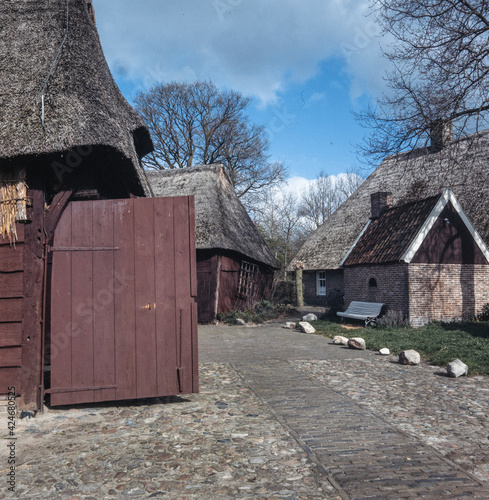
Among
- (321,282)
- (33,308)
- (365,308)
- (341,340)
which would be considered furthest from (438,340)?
(321,282)

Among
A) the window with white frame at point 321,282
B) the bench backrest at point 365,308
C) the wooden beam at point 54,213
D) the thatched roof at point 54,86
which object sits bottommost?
the bench backrest at point 365,308

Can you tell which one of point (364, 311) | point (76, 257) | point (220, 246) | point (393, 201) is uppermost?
point (393, 201)

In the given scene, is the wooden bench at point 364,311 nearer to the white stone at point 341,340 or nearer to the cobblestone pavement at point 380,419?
the white stone at point 341,340

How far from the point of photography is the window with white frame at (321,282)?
25.0m

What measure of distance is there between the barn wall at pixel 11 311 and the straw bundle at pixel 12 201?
0.10 m

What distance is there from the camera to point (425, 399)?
6086 mm

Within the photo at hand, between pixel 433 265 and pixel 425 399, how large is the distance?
374 inches

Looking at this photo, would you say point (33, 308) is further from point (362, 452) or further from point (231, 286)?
point (231, 286)

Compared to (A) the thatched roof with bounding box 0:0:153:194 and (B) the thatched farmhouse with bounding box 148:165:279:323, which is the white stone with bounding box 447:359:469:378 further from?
(B) the thatched farmhouse with bounding box 148:165:279:323

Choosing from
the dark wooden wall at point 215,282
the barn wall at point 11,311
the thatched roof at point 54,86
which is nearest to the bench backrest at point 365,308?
the dark wooden wall at point 215,282

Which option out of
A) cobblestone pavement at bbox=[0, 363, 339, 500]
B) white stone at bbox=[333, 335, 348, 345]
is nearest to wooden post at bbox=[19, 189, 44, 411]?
cobblestone pavement at bbox=[0, 363, 339, 500]

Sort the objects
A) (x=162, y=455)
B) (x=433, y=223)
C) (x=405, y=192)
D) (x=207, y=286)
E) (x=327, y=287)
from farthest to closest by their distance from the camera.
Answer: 1. (x=327, y=287)
2. (x=405, y=192)
3. (x=207, y=286)
4. (x=433, y=223)
5. (x=162, y=455)

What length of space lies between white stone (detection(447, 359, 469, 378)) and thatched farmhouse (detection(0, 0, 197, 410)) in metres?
4.65

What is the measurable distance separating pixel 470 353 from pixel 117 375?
7192 millimetres
